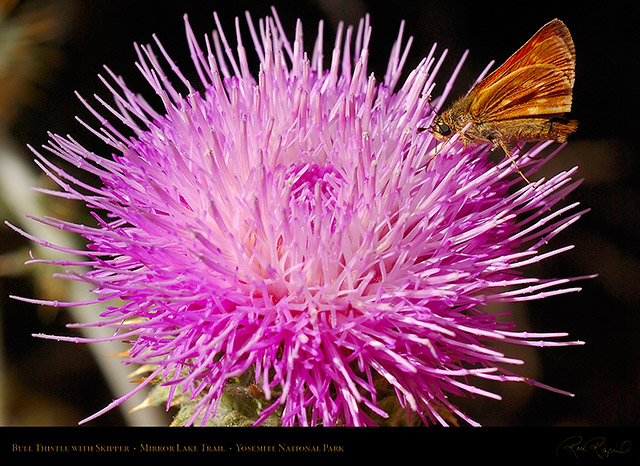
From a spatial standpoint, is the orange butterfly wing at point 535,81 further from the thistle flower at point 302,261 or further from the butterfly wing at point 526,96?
the thistle flower at point 302,261

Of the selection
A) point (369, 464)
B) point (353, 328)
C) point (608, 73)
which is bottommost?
point (369, 464)

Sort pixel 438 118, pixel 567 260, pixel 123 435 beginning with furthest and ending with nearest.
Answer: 1. pixel 567 260
2. pixel 438 118
3. pixel 123 435

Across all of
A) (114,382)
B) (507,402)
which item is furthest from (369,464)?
(507,402)

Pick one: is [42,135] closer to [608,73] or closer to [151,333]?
[151,333]

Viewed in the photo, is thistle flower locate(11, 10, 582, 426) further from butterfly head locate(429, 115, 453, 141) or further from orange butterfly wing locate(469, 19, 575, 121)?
orange butterfly wing locate(469, 19, 575, 121)

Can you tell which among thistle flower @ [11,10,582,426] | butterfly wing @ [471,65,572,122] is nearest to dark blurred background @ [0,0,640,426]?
thistle flower @ [11,10,582,426]
